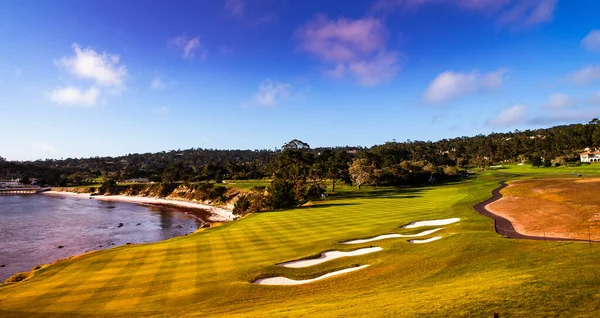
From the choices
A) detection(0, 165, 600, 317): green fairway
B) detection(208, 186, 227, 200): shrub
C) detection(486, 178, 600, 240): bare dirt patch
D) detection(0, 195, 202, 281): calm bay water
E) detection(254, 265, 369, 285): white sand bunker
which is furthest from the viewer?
detection(208, 186, 227, 200): shrub

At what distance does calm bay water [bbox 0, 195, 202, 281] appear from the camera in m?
46.2

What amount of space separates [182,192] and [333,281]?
401 feet

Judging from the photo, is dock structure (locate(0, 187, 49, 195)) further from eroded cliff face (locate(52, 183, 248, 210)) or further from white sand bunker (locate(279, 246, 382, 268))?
white sand bunker (locate(279, 246, 382, 268))

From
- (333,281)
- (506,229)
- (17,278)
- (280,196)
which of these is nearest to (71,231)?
(280,196)

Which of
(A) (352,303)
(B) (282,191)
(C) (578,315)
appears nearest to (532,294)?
(C) (578,315)

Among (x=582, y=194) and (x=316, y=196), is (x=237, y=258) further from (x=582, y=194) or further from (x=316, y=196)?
(x=316, y=196)

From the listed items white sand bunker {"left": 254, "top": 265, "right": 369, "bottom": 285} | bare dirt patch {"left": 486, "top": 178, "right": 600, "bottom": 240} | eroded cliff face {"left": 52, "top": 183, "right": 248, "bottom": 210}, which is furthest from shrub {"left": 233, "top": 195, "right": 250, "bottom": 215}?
white sand bunker {"left": 254, "top": 265, "right": 369, "bottom": 285}

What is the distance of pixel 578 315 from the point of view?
1090cm

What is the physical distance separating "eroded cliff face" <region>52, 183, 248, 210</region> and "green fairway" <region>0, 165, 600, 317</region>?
70298mm

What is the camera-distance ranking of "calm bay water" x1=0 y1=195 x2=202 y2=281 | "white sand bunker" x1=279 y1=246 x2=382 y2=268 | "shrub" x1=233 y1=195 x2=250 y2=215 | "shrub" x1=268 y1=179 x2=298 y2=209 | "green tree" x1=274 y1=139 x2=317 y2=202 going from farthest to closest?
"green tree" x1=274 y1=139 x2=317 y2=202, "shrub" x1=233 y1=195 x2=250 y2=215, "shrub" x1=268 y1=179 x2=298 y2=209, "calm bay water" x1=0 y1=195 x2=202 y2=281, "white sand bunker" x1=279 y1=246 x2=382 y2=268

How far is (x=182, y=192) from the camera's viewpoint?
132625 millimetres

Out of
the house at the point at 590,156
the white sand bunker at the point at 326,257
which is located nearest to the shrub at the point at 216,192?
the white sand bunker at the point at 326,257

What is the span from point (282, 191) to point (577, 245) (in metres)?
52.8

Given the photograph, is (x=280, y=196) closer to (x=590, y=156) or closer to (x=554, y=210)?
(x=554, y=210)
